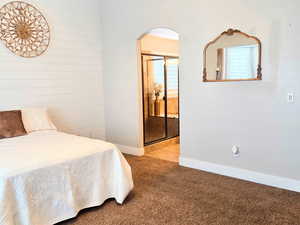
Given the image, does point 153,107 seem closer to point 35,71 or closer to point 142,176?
point 142,176

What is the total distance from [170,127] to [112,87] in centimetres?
147

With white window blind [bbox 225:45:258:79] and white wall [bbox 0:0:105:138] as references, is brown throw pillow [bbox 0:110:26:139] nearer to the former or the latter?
white wall [bbox 0:0:105:138]

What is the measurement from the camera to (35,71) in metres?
3.86

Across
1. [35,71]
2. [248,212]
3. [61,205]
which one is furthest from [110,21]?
[248,212]

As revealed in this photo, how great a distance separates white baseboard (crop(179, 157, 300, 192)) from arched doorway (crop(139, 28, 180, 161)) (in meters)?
0.65

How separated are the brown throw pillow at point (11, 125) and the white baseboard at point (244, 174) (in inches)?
90.6

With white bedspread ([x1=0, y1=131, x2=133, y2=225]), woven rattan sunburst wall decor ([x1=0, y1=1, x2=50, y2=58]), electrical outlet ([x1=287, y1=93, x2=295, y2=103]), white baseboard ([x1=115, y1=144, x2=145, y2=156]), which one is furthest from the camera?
white baseboard ([x1=115, y1=144, x2=145, y2=156])

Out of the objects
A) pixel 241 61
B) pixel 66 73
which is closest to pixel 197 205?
pixel 241 61

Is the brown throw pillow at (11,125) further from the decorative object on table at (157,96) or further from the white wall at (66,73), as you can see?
the decorative object on table at (157,96)

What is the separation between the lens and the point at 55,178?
229 centimetres

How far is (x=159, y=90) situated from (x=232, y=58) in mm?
1960

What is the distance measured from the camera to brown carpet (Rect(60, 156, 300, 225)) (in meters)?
2.38

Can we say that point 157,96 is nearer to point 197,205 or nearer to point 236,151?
point 236,151

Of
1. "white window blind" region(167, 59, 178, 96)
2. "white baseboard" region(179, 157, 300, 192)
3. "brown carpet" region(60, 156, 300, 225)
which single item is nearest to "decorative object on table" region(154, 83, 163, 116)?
"white window blind" region(167, 59, 178, 96)
